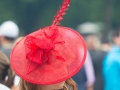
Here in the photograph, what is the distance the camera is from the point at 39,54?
2354 millimetres

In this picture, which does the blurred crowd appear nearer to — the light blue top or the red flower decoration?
the light blue top

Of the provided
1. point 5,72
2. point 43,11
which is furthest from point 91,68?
point 43,11

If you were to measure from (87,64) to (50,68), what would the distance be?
311 cm

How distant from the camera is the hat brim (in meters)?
2.32

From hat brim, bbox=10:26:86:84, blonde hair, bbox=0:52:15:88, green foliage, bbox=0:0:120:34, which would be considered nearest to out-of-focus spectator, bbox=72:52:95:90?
blonde hair, bbox=0:52:15:88

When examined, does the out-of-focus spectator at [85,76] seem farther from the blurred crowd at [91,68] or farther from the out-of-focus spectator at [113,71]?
the out-of-focus spectator at [113,71]

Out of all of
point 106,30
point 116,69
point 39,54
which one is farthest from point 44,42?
point 106,30

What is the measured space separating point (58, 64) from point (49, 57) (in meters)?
0.06

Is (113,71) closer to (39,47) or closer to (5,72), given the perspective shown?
(5,72)

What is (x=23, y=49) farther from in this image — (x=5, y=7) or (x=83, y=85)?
(x=5, y=7)

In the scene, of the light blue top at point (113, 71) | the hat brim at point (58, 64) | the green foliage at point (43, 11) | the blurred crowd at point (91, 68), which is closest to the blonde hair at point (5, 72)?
the blurred crowd at point (91, 68)

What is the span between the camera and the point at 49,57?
235cm

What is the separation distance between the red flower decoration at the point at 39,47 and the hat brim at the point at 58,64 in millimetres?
26

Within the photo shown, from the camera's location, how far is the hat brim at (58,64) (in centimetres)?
232
